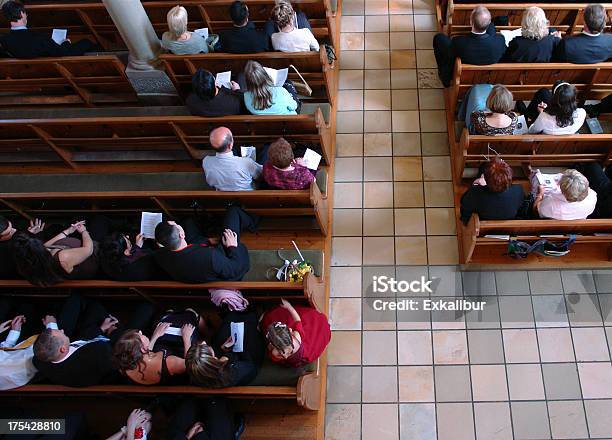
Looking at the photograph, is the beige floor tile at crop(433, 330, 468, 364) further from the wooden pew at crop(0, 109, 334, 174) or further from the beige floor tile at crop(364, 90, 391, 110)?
the beige floor tile at crop(364, 90, 391, 110)

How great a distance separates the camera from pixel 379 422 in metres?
3.06

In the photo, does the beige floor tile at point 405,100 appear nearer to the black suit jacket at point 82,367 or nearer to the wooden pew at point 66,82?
the wooden pew at point 66,82

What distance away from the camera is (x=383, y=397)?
10.3ft

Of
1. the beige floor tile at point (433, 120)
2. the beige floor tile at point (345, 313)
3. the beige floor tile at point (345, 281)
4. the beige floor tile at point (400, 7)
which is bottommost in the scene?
the beige floor tile at point (345, 313)

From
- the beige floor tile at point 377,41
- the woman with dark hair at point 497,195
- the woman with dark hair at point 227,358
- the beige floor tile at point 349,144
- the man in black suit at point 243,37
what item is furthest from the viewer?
the beige floor tile at point 377,41

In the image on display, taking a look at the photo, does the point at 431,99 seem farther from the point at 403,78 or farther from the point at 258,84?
the point at 258,84

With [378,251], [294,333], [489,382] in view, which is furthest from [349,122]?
[489,382]

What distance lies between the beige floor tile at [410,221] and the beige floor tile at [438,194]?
121mm

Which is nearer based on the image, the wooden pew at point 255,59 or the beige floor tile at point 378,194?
the wooden pew at point 255,59

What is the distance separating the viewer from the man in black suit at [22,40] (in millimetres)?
3936

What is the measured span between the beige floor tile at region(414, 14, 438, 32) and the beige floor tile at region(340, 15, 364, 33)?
0.55 metres

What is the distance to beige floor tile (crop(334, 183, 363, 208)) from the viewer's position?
390 cm

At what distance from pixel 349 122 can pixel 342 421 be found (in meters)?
2.48

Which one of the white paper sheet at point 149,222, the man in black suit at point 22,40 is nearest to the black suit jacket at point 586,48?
the white paper sheet at point 149,222
